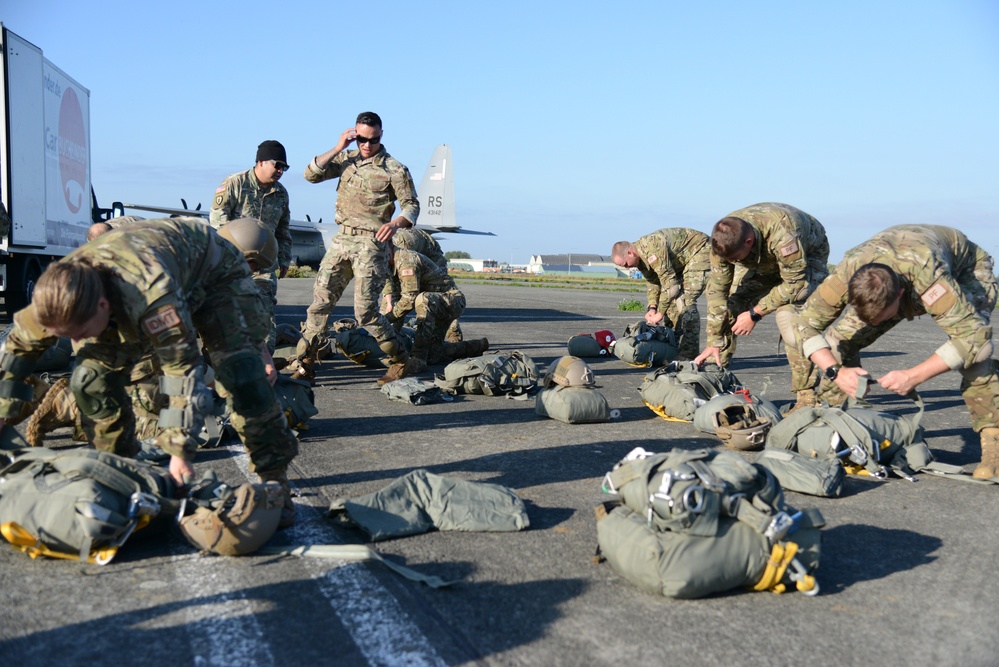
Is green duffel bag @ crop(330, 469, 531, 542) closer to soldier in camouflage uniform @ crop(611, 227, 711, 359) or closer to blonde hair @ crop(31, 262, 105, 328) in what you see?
blonde hair @ crop(31, 262, 105, 328)

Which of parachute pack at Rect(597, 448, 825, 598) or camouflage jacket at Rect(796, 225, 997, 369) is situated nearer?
parachute pack at Rect(597, 448, 825, 598)

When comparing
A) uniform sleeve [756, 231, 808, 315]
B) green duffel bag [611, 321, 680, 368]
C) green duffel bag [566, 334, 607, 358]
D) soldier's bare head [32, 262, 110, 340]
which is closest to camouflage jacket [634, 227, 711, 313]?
green duffel bag [611, 321, 680, 368]

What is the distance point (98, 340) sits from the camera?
4.43m

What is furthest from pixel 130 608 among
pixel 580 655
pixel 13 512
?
pixel 580 655

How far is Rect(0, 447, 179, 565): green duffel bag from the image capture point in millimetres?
3721

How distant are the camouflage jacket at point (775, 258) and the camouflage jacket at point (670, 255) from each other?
2079 millimetres

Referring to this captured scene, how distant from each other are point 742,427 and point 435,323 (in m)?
5.18

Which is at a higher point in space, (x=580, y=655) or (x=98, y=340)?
(x=98, y=340)

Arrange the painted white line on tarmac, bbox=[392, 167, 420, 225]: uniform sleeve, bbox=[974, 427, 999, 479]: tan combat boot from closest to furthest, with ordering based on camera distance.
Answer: the painted white line on tarmac
bbox=[974, 427, 999, 479]: tan combat boot
bbox=[392, 167, 420, 225]: uniform sleeve

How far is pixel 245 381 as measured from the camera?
4492 millimetres

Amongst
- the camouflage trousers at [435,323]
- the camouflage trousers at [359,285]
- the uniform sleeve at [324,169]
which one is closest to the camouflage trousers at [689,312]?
the camouflage trousers at [435,323]

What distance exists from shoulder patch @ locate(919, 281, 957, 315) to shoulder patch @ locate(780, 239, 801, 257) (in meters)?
2.32

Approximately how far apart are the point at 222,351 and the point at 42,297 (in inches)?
46.2

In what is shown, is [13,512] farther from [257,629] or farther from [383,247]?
[383,247]
